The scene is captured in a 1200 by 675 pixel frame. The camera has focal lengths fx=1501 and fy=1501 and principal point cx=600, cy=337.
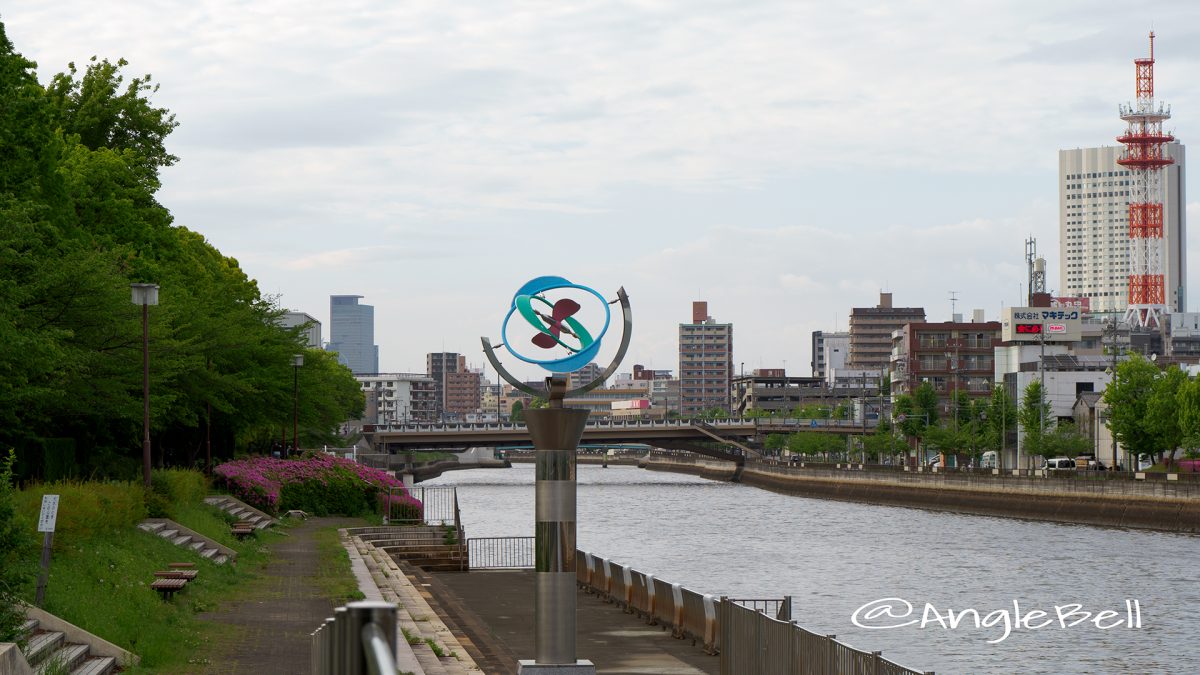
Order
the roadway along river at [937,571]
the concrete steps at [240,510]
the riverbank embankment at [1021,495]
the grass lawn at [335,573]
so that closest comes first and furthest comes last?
the grass lawn at [335,573]
the roadway along river at [937,571]
the concrete steps at [240,510]
the riverbank embankment at [1021,495]

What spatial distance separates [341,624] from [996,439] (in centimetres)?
13042

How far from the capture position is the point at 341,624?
17.1ft

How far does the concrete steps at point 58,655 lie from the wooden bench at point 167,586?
577 centimetres

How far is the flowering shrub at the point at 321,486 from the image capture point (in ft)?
188

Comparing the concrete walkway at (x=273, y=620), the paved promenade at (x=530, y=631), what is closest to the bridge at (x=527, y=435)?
the paved promenade at (x=530, y=631)

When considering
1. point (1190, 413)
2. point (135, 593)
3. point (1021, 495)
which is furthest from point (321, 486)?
point (1190, 413)

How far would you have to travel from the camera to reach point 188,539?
34.7 meters

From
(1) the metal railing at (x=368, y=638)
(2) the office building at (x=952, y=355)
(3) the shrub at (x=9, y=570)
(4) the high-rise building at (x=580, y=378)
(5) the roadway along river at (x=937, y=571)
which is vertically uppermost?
(2) the office building at (x=952, y=355)

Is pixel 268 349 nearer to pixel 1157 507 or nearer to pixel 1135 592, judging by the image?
pixel 1135 592

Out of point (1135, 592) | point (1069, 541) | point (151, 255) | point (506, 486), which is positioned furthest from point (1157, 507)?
point (506, 486)

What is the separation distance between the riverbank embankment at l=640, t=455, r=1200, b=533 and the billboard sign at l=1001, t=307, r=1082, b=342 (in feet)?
98.4

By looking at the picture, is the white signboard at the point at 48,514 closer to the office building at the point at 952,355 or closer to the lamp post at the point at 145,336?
the lamp post at the point at 145,336

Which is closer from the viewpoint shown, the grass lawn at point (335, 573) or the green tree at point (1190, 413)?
the grass lawn at point (335, 573)

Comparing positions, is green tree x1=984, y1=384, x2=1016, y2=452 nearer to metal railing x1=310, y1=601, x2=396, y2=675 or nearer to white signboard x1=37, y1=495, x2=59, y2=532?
white signboard x1=37, y1=495, x2=59, y2=532
